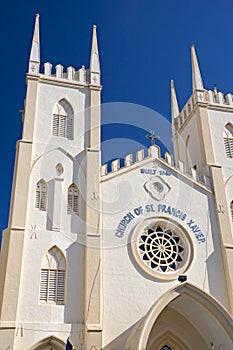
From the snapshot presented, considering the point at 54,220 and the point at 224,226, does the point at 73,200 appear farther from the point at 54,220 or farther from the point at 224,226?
the point at 224,226

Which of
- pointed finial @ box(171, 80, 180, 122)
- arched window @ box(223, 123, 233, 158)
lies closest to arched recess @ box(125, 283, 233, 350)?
arched window @ box(223, 123, 233, 158)

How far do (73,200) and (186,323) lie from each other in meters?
7.33

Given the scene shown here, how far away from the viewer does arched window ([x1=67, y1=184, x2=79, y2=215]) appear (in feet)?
58.7

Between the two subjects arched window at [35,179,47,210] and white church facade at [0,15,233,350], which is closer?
white church facade at [0,15,233,350]

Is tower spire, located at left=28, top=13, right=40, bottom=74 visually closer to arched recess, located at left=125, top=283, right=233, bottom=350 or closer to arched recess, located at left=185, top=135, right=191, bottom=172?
arched recess, located at left=185, top=135, right=191, bottom=172

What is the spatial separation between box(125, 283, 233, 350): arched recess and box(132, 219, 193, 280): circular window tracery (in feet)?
4.96

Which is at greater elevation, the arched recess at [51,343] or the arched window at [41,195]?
the arched window at [41,195]

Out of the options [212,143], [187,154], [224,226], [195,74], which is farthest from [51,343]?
[195,74]

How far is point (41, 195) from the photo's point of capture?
17859 mm

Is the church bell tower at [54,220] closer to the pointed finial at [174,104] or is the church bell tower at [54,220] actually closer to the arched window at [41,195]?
the arched window at [41,195]

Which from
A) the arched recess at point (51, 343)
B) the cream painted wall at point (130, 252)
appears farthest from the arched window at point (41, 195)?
the arched recess at point (51, 343)

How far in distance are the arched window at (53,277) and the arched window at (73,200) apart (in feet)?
6.47

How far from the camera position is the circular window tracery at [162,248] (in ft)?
57.3

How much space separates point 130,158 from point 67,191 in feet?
12.3
